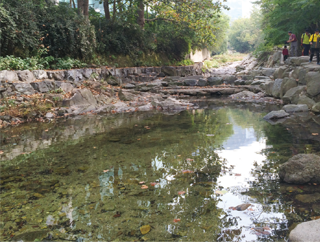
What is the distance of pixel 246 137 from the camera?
6.27m

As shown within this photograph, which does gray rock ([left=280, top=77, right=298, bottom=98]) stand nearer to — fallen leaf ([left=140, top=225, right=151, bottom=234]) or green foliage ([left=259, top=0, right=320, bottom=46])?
green foliage ([left=259, top=0, right=320, bottom=46])

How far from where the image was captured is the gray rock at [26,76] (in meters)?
9.80

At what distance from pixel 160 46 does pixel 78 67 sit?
1090 centimetres

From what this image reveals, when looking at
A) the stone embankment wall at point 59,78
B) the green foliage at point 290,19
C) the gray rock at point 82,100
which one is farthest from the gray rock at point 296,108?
the green foliage at point 290,19

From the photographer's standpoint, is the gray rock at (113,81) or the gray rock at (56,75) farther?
the gray rock at (113,81)

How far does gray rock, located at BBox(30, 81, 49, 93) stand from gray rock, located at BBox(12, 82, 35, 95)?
0.53 feet

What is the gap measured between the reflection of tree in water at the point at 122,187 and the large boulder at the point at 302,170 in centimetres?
99

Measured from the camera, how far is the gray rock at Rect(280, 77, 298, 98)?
11431mm

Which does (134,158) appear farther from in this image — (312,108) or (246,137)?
(312,108)

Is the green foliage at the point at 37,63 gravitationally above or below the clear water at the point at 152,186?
above

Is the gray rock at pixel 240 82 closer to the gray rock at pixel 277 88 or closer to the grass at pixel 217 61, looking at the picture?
the gray rock at pixel 277 88

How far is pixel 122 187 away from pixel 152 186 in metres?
0.41

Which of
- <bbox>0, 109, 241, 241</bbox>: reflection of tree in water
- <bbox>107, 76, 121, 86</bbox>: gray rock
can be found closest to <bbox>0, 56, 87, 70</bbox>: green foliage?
<bbox>107, 76, 121, 86</bbox>: gray rock

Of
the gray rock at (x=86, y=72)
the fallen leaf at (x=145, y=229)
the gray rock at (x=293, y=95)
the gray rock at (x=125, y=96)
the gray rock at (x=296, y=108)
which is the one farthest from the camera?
the gray rock at (x=86, y=72)
